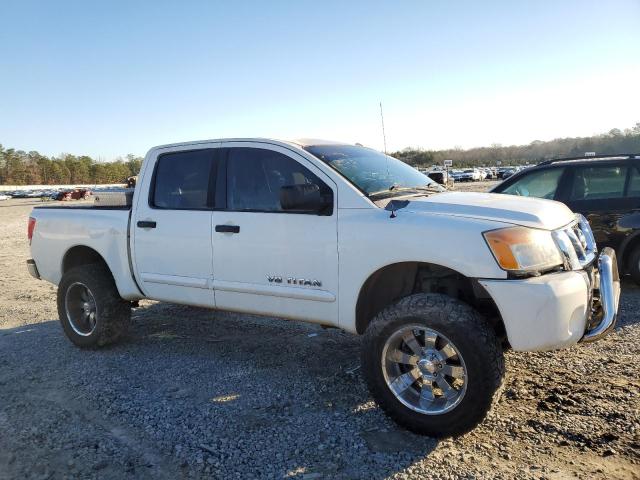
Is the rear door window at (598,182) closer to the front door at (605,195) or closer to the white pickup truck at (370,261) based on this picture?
the front door at (605,195)

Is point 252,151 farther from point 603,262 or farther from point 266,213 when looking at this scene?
point 603,262

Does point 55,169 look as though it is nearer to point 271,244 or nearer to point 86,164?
point 86,164

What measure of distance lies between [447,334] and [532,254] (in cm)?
71

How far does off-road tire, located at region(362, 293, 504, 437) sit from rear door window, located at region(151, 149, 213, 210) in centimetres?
203

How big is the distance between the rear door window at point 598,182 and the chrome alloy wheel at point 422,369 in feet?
16.0

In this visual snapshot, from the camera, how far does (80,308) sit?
5.56m

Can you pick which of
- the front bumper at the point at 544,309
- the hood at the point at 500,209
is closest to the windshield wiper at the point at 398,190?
the hood at the point at 500,209

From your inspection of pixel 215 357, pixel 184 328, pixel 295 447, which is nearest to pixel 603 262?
pixel 295 447

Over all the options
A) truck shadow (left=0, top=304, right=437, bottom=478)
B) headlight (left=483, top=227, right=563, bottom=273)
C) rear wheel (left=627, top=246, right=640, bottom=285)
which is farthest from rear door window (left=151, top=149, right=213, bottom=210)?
rear wheel (left=627, top=246, right=640, bottom=285)

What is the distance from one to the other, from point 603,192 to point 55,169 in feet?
401

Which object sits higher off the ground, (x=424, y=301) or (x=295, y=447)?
(x=424, y=301)

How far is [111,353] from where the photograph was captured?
5.31 metres

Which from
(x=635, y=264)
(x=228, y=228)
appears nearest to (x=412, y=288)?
(x=228, y=228)

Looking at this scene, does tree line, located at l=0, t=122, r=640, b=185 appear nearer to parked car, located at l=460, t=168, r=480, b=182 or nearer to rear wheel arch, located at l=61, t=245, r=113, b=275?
parked car, located at l=460, t=168, r=480, b=182
